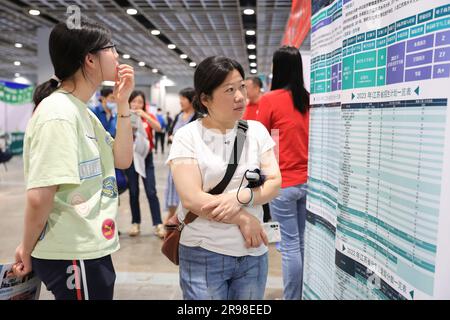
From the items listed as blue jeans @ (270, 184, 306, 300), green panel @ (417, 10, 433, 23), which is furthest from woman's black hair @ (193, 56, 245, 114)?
blue jeans @ (270, 184, 306, 300)

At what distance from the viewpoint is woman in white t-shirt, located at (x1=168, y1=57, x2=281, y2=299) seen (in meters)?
1.40

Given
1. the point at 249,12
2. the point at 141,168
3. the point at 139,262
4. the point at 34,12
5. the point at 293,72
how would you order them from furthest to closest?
the point at 249,12 < the point at 34,12 < the point at 141,168 < the point at 139,262 < the point at 293,72

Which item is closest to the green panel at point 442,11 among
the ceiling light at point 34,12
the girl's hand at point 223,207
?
the girl's hand at point 223,207

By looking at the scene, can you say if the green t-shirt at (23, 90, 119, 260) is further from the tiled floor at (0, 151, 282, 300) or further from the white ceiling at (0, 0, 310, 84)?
the white ceiling at (0, 0, 310, 84)

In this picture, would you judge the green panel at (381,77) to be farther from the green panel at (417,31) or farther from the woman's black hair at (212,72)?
the woman's black hair at (212,72)

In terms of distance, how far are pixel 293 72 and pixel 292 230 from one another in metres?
0.92

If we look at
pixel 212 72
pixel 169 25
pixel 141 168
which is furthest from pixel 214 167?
pixel 169 25

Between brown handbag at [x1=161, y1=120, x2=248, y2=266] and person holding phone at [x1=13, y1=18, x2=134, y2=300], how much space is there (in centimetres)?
27

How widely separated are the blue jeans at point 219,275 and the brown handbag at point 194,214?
0.22ft

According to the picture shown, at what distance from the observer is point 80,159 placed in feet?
4.11

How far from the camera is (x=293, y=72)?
7.59ft

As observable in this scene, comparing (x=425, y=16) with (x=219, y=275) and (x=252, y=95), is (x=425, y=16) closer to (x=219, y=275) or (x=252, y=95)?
(x=219, y=275)

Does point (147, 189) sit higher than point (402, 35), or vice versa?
point (402, 35)

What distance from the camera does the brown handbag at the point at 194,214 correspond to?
55.9 inches
